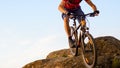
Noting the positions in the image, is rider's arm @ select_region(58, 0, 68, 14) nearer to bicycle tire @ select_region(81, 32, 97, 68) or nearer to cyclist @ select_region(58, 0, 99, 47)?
cyclist @ select_region(58, 0, 99, 47)

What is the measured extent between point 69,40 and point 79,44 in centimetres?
103

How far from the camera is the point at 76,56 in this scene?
15508 mm

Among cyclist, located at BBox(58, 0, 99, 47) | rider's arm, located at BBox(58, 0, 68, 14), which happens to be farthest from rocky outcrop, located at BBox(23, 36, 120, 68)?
rider's arm, located at BBox(58, 0, 68, 14)

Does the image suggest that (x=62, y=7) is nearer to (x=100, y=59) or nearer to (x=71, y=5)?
(x=71, y=5)

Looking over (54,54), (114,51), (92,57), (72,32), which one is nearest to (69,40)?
(72,32)

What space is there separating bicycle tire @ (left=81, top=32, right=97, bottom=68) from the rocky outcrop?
1125mm

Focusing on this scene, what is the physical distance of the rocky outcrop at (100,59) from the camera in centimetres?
1460

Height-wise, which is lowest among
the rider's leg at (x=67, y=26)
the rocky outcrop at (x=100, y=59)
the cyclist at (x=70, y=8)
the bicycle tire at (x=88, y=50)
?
the rocky outcrop at (x=100, y=59)

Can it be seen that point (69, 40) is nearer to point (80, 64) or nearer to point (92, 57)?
point (80, 64)

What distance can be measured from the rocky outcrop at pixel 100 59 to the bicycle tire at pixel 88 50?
1125 mm

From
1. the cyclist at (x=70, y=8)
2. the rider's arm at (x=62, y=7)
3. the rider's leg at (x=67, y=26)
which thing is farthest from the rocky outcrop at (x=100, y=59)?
the rider's arm at (x=62, y=7)

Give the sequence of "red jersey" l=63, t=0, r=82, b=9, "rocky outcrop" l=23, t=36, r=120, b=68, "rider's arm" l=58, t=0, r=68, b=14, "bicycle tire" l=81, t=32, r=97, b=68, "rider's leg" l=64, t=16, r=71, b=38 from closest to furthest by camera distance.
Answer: "bicycle tire" l=81, t=32, r=97, b=68
"rider's arm" l=58, t=0, r=68, b=14
"red jersey" l=63, t=0, r=82, b=9
"rider's leg" l=64, t=16, r=71, b=38
"rocky outcrop" l=23, t=36, r=120, b=68

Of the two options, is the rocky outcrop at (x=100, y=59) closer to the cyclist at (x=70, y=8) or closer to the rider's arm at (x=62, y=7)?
the cyclist at (x=70, y=8)

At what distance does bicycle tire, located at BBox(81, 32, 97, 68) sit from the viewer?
12.2 meters
